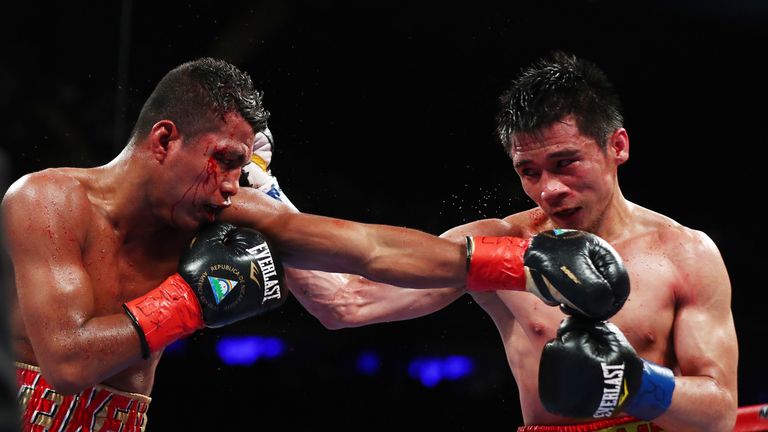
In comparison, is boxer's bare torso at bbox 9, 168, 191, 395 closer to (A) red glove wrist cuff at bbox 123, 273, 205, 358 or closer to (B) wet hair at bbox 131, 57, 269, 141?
(A) red glove wrist cuff at bbox 123, 273, 205, 358

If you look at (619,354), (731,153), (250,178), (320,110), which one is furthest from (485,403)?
(619,354)

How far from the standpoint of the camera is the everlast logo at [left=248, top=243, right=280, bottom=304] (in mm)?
2385

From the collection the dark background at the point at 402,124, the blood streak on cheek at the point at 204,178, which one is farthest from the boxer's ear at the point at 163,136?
the dark background at the point at 402,124

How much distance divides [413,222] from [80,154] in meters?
2.57

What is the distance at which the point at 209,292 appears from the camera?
7.65 ft

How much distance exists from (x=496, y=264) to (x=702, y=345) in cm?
65

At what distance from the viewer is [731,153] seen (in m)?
7.63

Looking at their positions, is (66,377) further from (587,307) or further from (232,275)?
(587,307)

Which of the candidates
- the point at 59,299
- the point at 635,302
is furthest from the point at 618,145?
the point at 59,299

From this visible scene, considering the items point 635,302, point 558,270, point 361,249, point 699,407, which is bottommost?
point 699,407

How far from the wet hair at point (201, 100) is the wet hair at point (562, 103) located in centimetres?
83

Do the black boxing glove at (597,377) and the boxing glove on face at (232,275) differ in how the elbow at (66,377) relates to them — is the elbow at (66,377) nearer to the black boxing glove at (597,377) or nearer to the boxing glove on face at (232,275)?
the boxing glove on face at (232,275)

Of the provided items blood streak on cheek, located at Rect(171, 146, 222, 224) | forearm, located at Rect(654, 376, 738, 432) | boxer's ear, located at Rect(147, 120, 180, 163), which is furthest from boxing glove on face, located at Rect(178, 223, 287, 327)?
forearm, located at Rect(654, 376, 738, 432)

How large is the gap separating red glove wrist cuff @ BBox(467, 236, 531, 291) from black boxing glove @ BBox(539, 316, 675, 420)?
0.20 m
